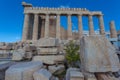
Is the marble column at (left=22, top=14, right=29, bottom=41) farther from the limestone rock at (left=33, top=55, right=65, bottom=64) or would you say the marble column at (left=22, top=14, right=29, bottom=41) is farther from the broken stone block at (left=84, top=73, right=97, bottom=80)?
the broken stone block at (left=84, top=73, right=97, bottom=80)

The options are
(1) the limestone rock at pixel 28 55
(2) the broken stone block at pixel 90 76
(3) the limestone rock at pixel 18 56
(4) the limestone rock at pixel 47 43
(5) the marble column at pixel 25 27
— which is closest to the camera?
(2) the broken stone block at pixel 90 76

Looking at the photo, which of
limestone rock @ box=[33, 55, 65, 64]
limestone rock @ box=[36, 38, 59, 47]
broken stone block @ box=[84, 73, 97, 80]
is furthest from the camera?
limestone rock @ box=[36, 38, 59, 47]

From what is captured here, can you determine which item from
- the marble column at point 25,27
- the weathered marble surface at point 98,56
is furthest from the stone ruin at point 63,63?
the marble column at point 25,27

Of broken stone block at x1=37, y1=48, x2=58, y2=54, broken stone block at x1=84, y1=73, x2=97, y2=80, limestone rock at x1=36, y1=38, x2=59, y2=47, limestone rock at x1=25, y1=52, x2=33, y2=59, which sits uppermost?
limestone rock at x1=36, y1=38, x2=59, y2=47

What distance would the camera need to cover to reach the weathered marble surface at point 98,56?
3590 millimetres

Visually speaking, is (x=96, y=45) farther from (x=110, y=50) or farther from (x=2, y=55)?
(x=2, y=55)

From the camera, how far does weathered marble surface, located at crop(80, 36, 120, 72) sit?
3.59 m

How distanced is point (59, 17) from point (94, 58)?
34.4m

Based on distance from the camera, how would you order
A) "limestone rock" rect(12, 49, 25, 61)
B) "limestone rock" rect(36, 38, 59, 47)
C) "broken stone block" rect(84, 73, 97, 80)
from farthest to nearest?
1. "limestone rock" rect(36, 38, 59, 47)
2. "limestone rock" rect(12, 49, 25, 61)
3. "broken stone block" rect(84, 73, 97, 80)

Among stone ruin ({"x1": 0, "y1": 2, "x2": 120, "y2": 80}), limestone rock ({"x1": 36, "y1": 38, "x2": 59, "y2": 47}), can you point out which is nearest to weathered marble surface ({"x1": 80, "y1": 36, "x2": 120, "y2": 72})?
stone ruin ({"x1": 0, "y1": 2, "x2": 120, "y2": 80})

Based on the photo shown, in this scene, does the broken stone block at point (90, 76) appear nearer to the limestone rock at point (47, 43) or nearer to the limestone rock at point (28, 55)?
the limestone rock at point (47, 43)

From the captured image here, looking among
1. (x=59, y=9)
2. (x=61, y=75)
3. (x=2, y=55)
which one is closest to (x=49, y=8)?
(x=59, y=9)

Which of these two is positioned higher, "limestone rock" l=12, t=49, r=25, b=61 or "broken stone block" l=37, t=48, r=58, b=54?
"broken stone block" l=37, t=48, r=58, b=54

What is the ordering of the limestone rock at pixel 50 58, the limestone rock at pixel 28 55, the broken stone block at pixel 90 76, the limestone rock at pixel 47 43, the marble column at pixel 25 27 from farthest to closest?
1. the marble column at pixel 25 27
2. the limestone rock at pixel 47 43
3. the limestone rock at pixel 28 55
4. the limestone rock at pixel 50 58
5. the broken stone block at pixel 90 76
